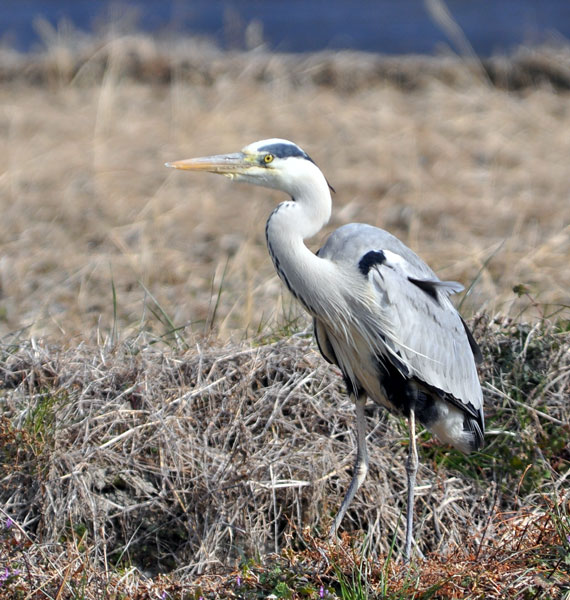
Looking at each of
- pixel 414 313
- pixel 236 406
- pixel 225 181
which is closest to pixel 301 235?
pixel 414 313

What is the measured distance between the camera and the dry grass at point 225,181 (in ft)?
20.2

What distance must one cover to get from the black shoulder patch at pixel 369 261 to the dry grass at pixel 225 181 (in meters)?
1.28

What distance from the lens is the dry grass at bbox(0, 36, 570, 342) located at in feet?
20.2

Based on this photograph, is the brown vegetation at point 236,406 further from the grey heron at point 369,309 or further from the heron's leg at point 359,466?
the grey heron at point 369,309

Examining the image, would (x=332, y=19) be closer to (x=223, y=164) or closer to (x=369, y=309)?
(x=223, y=164)

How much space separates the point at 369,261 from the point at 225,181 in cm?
494

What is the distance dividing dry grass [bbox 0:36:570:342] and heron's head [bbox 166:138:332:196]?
131 centimetres

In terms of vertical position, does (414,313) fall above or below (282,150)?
below

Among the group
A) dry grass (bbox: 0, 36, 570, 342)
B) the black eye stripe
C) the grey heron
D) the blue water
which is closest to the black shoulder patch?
the grey heron

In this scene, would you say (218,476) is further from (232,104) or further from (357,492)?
(232,104)

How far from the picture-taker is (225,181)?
8.33 meters

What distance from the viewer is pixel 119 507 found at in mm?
3744

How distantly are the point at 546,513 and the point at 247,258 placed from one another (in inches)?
A: 129

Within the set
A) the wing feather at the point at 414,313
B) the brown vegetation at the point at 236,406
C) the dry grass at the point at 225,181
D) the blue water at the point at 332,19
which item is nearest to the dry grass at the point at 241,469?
the brown vegetation at the point at 236,406
